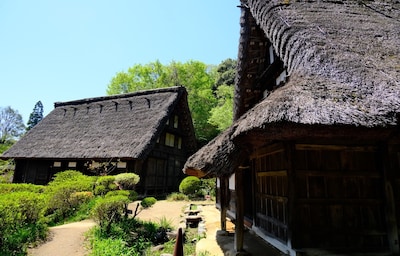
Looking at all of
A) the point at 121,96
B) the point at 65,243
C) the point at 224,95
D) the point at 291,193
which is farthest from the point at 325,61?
the point at 224,95

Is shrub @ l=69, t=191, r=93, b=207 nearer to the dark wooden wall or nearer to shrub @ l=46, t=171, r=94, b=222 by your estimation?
shrub @ l=46, t=171, r=94, b=222

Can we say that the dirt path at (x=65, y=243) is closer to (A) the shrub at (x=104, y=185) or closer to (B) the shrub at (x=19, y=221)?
(B) the shrub at (x=19, y=221)

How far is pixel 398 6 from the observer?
6418mm

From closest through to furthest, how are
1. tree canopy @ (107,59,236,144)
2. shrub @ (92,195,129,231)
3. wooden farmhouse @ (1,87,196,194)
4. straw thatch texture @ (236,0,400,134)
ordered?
1. straw thatch texture @ (236,0,400,134)
2. shrub @ (92,195,129,231)
3. wooden farmhouse @ (1,87,196,194)
4. tree canopy @ (107,59,236,144)

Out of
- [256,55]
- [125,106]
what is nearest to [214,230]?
[256,55]

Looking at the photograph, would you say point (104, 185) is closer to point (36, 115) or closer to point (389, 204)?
point (389, 204)

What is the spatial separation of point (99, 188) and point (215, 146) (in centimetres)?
605

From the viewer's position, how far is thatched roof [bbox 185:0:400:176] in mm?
2967

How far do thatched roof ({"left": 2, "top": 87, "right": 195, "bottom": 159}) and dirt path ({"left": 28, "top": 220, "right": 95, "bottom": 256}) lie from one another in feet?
18.6

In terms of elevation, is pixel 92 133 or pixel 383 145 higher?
pixel 92 133

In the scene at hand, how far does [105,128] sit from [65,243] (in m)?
10.8

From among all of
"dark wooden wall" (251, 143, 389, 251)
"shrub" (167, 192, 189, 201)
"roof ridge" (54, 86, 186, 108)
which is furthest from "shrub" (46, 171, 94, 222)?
"roof ridge" (54, 86, 186, 108)

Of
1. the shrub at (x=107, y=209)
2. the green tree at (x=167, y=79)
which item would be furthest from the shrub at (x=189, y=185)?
the green tree at (x=167, y=79)

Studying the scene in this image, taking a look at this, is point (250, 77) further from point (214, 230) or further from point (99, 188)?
point (99, 188)
